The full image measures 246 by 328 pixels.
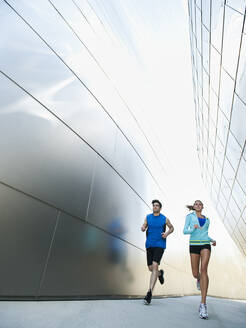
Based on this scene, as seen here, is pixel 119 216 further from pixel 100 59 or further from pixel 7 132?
pixel 100 59

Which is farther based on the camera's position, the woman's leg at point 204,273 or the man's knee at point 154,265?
the man's knee at point 154,265

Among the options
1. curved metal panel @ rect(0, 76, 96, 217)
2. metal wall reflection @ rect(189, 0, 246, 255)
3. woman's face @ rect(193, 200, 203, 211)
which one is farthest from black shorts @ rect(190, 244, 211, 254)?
metal wall reflection @ rect(189, 0, 246, 255)

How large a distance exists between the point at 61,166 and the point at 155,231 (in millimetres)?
2299

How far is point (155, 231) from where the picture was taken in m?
4.36

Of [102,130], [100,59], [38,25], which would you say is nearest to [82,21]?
[100,59]

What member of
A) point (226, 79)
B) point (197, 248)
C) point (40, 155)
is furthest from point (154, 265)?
point (226, 79)

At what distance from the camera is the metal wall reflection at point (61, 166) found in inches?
113

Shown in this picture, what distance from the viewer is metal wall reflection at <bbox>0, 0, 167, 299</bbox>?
9.45 feet

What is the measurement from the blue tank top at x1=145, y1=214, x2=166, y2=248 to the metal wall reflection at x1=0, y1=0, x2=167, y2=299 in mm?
866

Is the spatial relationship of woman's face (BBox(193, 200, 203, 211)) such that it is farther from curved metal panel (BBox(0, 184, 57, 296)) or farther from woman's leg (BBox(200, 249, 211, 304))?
curved metal panel (BBox(0, 184, 57, 296))

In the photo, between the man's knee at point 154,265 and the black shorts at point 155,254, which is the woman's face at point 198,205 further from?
the man's knee at point 154,265

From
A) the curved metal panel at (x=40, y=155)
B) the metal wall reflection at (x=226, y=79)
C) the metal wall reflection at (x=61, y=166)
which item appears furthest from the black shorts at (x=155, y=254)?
the metal wall reflection at (x=226, y=79)

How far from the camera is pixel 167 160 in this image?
38.1 feet

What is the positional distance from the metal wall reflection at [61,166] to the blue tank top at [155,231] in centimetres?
87
